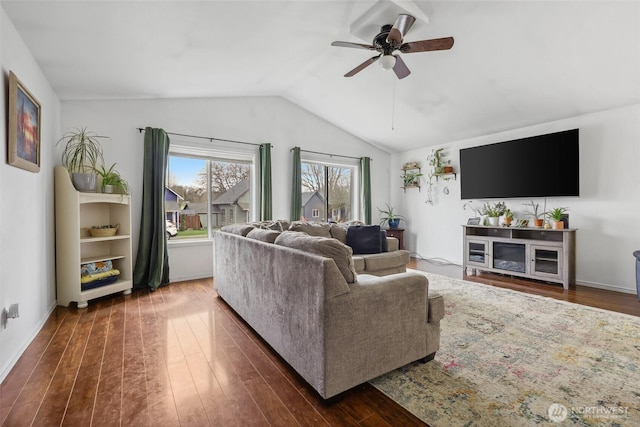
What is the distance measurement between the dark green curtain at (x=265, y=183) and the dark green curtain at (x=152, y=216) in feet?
4.81

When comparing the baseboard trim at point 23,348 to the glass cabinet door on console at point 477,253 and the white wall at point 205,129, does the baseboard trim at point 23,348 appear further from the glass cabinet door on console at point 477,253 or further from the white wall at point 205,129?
the glass cabinet door on console at point 477,253

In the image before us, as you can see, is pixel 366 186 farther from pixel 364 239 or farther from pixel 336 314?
pixel 336 314

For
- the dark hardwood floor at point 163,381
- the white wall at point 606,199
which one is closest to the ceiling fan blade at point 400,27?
the dark hardwood floor at point 163,381

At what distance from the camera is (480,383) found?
178 cm

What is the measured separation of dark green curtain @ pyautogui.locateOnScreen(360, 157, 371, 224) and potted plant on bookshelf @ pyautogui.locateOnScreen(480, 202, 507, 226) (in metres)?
2.17

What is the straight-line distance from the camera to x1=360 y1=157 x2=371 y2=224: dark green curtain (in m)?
6.21

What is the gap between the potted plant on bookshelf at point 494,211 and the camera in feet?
15.5

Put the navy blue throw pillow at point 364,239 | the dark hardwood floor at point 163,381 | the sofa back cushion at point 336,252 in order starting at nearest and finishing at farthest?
the dark hardwood floor at point 163,381, the sofa back cushion at point 336,252, the navy blue throw pillow at point 364,239

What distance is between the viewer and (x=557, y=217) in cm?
406

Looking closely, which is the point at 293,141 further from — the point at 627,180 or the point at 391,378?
the point at 627,180

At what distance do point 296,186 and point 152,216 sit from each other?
2326mm

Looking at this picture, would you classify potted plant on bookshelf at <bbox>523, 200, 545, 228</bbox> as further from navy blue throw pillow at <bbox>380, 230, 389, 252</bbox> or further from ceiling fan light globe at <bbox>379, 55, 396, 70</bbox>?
ceiling fan light globe at <bbox>379, 55, 396, 70</bbox>

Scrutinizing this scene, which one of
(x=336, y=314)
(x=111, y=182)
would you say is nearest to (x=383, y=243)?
(x=336, y=314)

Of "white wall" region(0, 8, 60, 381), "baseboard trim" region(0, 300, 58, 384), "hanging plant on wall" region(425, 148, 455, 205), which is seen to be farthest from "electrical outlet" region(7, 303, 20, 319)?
"hanging plant on wall" region(425, 148, 455, 205)
